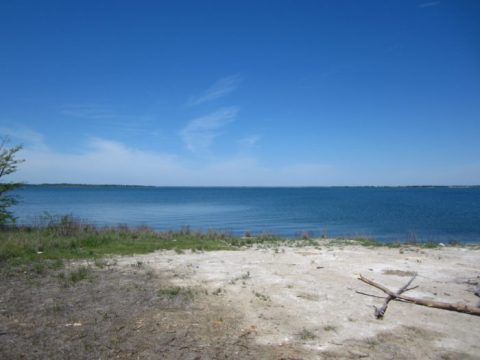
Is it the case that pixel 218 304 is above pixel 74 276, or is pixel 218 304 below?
below

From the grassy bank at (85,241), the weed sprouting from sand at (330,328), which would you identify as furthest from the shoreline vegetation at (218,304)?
the grassy bank at (85,241)

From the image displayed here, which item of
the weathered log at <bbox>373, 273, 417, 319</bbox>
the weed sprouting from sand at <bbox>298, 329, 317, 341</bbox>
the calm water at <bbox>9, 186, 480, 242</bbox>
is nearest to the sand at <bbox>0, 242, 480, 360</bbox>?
the weed sprouting from sand at <bbox>298, 329, 317, 341</bbox>

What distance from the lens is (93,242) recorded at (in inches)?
682

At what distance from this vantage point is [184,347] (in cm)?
627

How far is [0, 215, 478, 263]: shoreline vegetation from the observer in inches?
564

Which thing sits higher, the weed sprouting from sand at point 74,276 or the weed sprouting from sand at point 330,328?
the weed sprouting from sand at point 74,276

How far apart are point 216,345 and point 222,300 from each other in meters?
2.51

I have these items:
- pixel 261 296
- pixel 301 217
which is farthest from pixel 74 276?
pixel 301 217

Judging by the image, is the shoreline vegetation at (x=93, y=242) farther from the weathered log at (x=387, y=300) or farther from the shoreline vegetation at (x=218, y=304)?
the weathered log at (x=387, y=300)

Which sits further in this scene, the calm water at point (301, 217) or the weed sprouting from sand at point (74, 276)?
the calm water at point (301, 217)

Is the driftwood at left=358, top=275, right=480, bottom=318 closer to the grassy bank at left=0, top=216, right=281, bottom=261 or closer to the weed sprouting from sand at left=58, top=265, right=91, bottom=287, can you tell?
the weed sprouting from sand at left=58, top=265, right=91, bottom=287

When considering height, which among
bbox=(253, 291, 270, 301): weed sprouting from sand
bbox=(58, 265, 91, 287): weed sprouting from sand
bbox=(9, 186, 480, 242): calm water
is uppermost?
bbox=(58, 265, 91, 287): weed sprouting from sand

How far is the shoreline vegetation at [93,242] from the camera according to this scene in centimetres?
1432

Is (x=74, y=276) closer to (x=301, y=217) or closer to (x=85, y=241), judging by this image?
(x=85, y=241)
